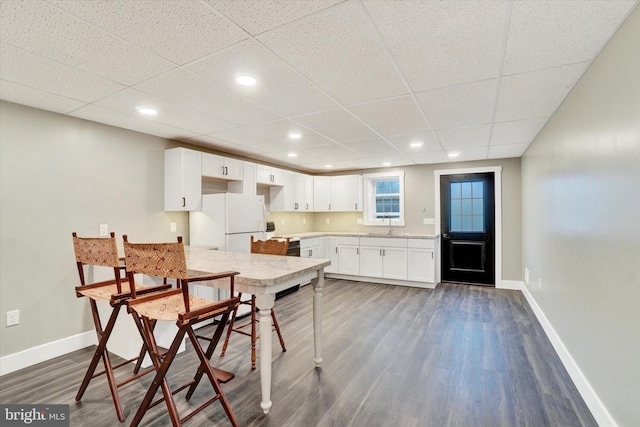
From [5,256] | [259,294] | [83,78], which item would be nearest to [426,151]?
[259,294]

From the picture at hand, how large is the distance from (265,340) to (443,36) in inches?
80.9

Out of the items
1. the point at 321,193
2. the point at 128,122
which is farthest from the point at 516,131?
the point at 128,122

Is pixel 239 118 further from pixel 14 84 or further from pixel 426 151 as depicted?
pixel 426 151

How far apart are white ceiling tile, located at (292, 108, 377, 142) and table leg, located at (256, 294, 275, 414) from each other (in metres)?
1.82

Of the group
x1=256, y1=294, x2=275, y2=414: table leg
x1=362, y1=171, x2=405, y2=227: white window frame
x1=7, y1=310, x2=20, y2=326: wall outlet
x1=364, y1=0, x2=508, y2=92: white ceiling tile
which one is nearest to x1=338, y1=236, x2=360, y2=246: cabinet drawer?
x1=362, y1=171, x2=405, y2=227: white window frame

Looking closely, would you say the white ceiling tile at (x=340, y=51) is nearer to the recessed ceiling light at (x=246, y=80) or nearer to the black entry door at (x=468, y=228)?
the recessed ceiling light at (x=246, y=80)

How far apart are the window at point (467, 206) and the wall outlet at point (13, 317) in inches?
229

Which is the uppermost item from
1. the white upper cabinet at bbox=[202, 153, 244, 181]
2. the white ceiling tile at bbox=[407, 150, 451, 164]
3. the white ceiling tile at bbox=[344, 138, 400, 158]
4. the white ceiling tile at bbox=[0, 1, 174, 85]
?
the white ceiling tile at bbox=[407, 150, 451, 164]

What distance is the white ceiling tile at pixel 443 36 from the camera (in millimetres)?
1425

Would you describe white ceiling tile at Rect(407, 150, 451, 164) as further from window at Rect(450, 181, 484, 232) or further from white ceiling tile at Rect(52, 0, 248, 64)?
white ceiling tile at Rect(52, 0, 248, 64)

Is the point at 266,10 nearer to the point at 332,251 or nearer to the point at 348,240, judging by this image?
the point at 348,240

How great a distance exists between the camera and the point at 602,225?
5.91 ft

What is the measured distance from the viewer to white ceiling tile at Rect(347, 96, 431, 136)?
8.63ft

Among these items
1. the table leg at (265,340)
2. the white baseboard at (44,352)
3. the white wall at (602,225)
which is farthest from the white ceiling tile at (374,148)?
the white baseboard at (44,352)
